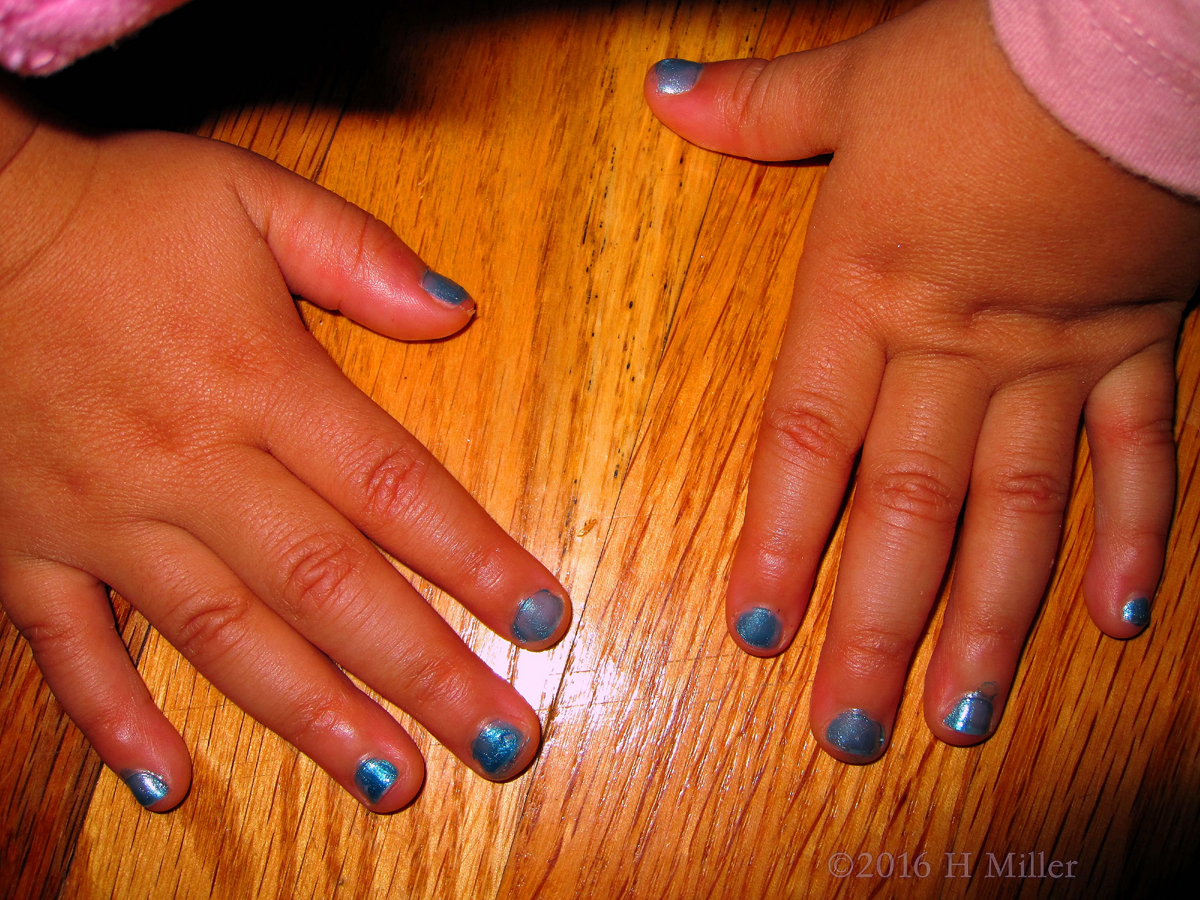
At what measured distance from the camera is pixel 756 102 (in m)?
0.57

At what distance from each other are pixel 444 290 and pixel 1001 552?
440 millimetres

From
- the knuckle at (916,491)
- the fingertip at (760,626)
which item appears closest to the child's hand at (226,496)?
the fingertip at (760,626)

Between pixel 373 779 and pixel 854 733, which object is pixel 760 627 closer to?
pixel 854 733

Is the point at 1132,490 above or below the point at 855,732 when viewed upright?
above

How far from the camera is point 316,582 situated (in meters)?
0.54

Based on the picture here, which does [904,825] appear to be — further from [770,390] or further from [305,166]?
[305,166]

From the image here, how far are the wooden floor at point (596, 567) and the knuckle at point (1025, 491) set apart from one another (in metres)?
0.05

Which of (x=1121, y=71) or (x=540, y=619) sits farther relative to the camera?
(x=540, y=619)

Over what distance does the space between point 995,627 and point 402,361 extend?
0.47m

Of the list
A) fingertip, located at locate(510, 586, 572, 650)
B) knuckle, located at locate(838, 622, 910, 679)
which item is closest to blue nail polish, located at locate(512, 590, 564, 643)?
fingertip, located at locate(510, 586, 572, 650)

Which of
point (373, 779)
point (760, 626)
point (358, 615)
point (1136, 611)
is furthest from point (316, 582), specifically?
point (1136, 611)

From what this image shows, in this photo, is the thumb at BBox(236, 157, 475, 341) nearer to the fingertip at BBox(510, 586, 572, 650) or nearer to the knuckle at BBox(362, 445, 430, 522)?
the knuckle at BBox(362, 445, 430, 522)

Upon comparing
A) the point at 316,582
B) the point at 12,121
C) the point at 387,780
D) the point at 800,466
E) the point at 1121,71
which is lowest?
the point at 387,780

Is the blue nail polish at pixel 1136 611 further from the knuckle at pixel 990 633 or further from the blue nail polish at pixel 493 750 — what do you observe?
the blue nail polish at pixel 493 750
